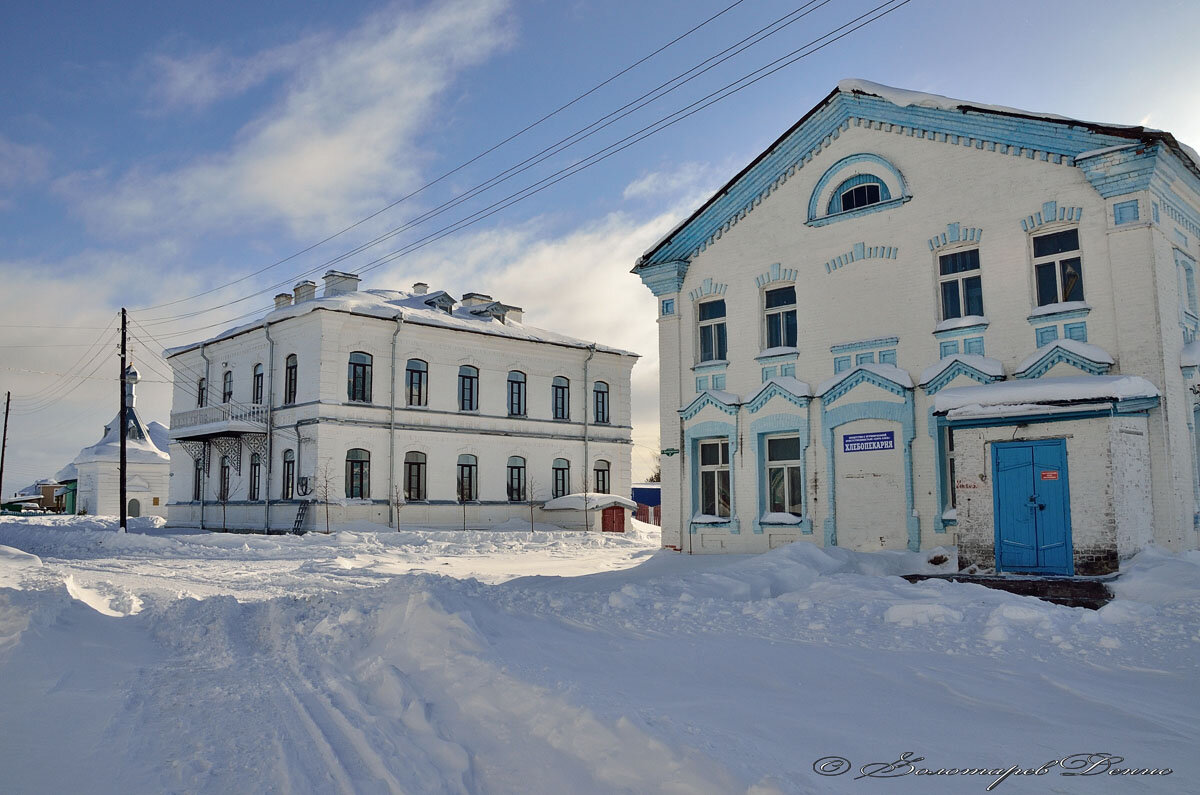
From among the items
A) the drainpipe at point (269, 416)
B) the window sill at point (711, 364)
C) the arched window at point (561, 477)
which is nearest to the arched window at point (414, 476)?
the drainpipe at point (269, 416)

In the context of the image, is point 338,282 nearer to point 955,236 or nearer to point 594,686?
point 955,236

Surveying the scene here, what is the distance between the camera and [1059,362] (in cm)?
1360

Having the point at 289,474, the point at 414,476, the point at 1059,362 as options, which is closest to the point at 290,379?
the point at 289,474

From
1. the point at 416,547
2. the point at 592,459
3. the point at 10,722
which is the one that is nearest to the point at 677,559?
the point at 416,547

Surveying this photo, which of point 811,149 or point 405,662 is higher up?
point 811,149

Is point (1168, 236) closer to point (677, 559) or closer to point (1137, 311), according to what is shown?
point (1137, 311)

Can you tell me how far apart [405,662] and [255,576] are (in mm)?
9898

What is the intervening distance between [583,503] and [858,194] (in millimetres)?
18863

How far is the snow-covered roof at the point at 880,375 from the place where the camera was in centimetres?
1530

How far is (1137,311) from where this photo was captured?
13.0 meters

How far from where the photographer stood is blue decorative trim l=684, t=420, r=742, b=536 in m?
17.7

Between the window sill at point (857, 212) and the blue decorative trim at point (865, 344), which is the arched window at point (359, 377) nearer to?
the window sill at point (857, 212)

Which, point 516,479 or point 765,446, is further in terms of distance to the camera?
point 516,479

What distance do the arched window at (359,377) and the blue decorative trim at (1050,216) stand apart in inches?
871
